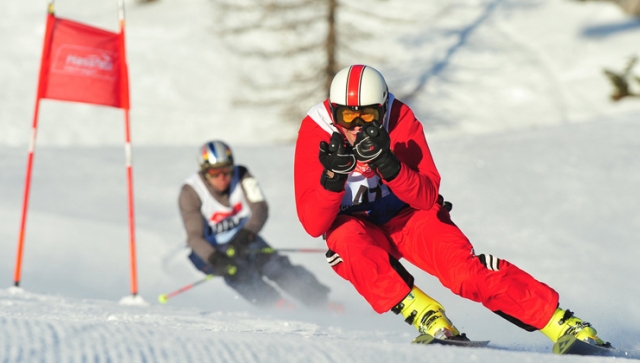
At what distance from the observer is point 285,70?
22.4 metres

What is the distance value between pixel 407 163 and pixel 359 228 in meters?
0.46

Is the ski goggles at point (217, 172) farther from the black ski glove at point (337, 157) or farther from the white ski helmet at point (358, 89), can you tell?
the black ski glove at point (337, 157)

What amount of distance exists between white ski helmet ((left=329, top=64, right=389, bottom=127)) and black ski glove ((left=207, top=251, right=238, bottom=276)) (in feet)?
11.0

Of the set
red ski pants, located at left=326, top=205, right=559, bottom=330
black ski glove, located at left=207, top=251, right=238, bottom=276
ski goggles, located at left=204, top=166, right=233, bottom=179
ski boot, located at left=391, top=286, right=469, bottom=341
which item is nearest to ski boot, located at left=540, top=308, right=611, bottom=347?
red ski pants, located at left=326, top=205, right=559, bottom=330

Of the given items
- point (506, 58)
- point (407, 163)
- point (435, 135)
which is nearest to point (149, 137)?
point (435, 135)

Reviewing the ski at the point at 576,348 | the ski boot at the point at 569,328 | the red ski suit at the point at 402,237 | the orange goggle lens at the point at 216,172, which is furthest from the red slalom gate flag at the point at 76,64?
the ski at the point at 576,348

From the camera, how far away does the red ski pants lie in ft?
12.2

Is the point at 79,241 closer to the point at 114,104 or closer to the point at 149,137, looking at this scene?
the point at 114,104

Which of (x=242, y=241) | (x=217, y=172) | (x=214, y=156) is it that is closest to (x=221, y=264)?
(x=242, y=241)

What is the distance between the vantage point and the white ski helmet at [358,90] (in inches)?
155

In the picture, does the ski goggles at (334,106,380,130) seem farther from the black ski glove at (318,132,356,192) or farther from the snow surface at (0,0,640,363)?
the snow surface at (0,0,640,363)

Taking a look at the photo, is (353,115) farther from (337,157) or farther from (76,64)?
(76,64)

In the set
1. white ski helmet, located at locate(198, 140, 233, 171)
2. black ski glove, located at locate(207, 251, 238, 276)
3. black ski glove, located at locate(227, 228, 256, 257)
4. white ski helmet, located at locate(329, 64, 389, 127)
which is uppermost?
white ski helmet, located at locate(329, 64, 389, 127)

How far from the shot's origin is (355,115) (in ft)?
13.0
